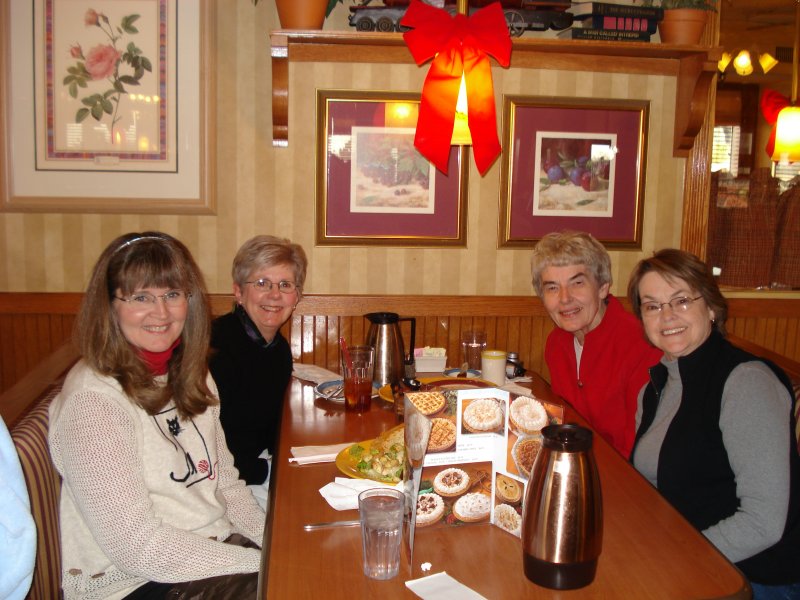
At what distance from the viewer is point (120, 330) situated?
1587 millimetres

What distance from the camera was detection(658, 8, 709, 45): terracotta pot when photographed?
2.85 meters

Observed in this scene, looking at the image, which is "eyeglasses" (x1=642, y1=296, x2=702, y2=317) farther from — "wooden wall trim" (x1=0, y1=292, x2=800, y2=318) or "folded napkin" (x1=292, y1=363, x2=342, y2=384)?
"wooden wall trim" (x1=0, y1=292, x2=800, y2=318)

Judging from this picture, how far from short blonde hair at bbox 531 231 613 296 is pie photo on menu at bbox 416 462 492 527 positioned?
113 centimetres

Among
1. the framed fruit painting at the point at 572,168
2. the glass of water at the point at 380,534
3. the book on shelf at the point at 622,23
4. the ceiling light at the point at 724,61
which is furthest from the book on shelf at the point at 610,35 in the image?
the glass of water at the point at 380,534

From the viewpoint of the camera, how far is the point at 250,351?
7.48 ft

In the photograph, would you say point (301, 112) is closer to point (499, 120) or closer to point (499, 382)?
point (499, 120)

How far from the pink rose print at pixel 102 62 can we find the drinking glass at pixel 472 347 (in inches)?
72.1

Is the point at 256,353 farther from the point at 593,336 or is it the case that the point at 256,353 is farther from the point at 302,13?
the point at 302,13

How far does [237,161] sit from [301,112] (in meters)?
0.34

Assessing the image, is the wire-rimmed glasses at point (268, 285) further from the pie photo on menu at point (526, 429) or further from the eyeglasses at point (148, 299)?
the pie photo on menu at point (526, 429)

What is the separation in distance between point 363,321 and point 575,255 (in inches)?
44.2

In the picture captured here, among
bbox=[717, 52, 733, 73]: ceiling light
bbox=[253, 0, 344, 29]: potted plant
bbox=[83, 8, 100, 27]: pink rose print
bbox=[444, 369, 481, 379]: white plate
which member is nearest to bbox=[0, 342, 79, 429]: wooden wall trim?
bbox=[444, 369, 481, 379]: white plate

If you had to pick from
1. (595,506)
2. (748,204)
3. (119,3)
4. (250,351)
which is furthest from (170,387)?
(748,204)

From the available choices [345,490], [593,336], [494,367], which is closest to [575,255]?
[593,336]
